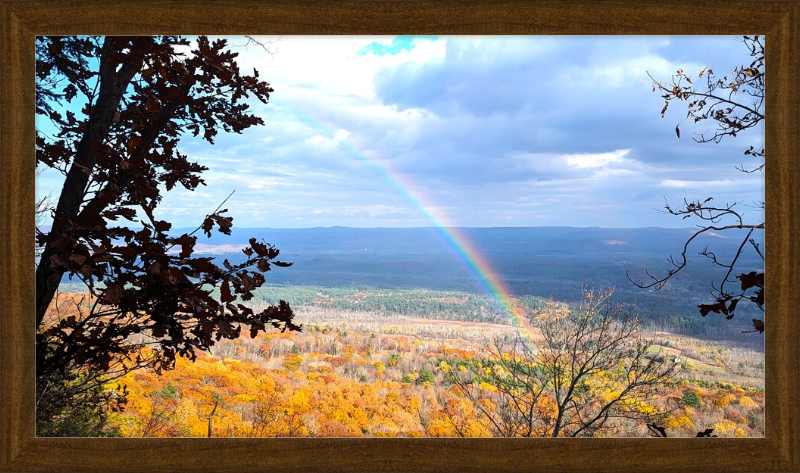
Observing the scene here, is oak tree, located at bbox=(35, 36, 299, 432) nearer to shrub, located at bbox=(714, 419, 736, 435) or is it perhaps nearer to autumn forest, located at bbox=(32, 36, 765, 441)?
autumn forest, located at bbox=(32, 36, 765, 441)

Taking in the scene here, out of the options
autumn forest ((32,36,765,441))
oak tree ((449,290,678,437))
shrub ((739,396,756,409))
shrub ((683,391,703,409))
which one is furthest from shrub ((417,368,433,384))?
shrub ((739,396,756,409))

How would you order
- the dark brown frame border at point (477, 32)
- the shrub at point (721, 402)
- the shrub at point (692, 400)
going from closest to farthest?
the dark brown frame border at point (477, 32) → the shrub at point (692, 400) → the shrub at point (721, 402)

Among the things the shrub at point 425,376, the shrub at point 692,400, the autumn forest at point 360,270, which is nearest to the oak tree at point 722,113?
the autumn forest at point 360,270

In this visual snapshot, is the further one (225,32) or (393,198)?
(393,198)

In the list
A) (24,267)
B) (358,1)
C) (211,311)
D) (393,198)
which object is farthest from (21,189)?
(393,198)

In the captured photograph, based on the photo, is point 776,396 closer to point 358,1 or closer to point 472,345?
point 358,1

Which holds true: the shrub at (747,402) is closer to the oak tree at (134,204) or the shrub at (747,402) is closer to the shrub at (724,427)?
the shrub at (724,427)
